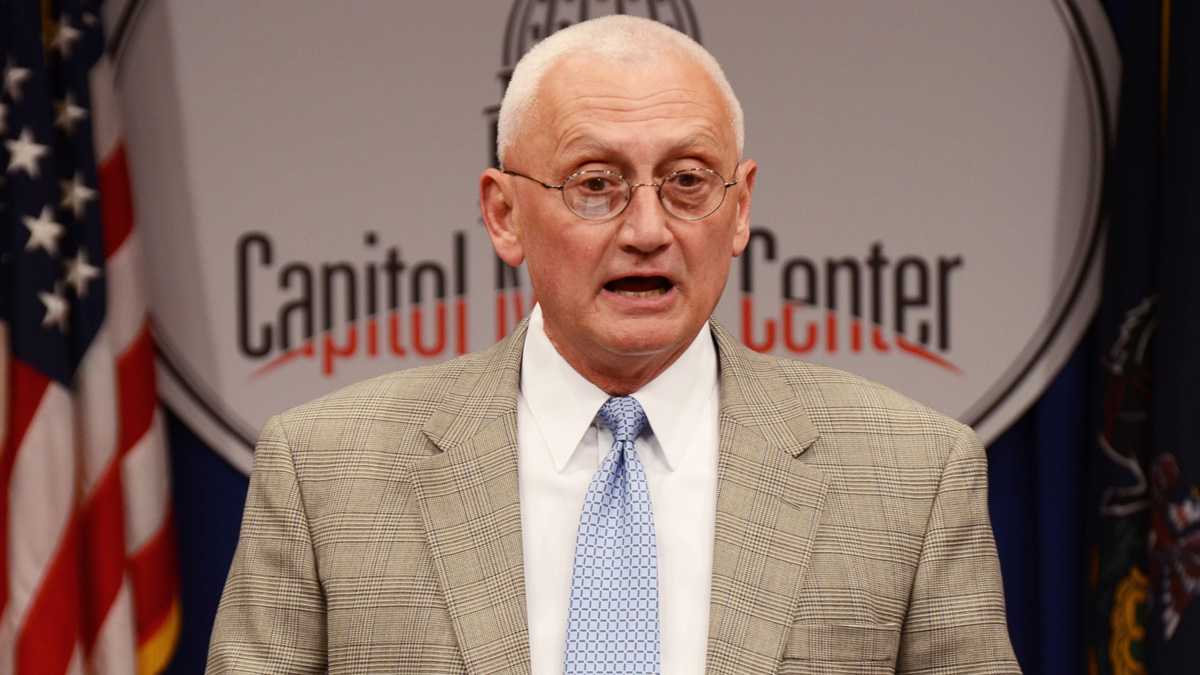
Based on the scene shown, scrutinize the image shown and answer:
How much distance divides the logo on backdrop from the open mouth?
1.51 metres

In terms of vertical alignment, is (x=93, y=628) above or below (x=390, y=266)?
below

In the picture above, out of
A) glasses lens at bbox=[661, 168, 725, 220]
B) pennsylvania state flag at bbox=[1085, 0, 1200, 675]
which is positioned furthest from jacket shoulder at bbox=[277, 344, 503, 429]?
pennsylvania state flag at bbox=[1085, 0, 1200, 675]

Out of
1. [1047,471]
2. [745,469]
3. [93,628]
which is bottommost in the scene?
Answer: [93,628]

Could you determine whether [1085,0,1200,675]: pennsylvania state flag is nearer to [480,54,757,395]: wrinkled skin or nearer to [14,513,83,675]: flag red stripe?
[480,54,757,395]: wrinkled skin

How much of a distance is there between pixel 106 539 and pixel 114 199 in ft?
2.29

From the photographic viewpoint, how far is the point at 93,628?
3.14 metres

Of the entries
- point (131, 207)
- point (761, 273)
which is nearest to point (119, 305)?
point (131, 207)

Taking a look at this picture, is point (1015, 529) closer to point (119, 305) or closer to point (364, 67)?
point (364, 67)

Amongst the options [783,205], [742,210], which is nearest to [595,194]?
[742,210]

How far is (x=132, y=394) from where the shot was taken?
3.15 m

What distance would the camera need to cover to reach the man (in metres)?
1.62

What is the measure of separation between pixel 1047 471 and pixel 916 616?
1630mm

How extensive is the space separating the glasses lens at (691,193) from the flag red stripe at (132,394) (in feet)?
6.00

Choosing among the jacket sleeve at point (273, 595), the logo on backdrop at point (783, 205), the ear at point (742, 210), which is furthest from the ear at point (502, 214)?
the logo on backdrop at point (783, 205)
